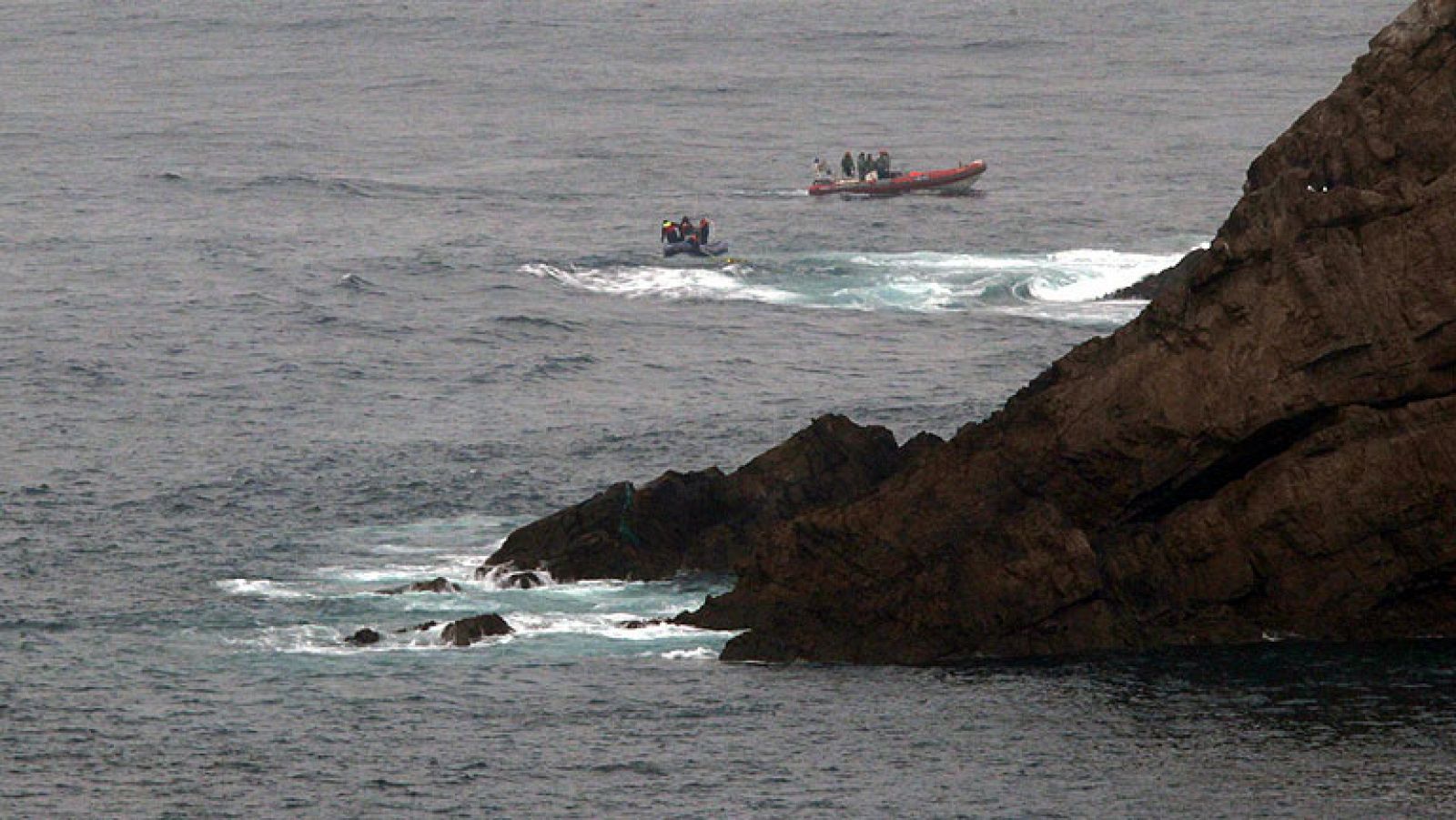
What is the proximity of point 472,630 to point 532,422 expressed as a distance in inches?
997

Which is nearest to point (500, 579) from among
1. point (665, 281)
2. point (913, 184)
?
point (665, 281)

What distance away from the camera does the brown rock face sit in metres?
58.6

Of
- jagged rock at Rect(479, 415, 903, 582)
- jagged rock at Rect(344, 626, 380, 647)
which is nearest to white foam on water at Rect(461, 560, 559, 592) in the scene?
jagged rock at Rect(479, 415, 903, 582)

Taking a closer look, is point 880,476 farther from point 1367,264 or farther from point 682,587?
point 1367,264

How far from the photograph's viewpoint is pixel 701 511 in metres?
70.8

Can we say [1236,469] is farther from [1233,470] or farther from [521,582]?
[521,582]

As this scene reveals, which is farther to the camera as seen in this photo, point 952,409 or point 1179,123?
point 1179,123

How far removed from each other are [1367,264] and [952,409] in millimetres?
30306

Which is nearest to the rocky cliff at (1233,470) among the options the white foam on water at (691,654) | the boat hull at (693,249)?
the white foam on water at (691,654)

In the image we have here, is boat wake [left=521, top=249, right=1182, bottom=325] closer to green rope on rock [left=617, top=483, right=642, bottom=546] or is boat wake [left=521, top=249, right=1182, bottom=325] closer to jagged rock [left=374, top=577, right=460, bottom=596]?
green rope on rock [left=617, top=483, right=642, bottom=546]

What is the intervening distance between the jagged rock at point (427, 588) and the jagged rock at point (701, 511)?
157 cm

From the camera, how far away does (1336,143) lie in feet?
204

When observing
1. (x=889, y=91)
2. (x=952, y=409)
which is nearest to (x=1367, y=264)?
(x=952, y=409)

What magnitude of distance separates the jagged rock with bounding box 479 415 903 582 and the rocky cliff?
566 cm
